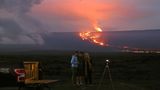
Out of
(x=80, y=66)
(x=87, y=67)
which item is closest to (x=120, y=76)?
(x=87, y=67)

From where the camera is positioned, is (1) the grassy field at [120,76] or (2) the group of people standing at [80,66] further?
(1) the grassy field at [120,76]

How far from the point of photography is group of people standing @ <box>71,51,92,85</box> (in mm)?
39406

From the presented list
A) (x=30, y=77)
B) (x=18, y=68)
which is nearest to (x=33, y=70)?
(x=30, y=77)

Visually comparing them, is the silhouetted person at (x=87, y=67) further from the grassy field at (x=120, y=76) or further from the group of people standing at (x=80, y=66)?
the grassy field at (x=120, y=76)

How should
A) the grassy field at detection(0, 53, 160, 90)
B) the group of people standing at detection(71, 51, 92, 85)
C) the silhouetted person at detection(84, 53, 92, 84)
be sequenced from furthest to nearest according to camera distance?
the grassy field at detection(0, 53, 160, 90), the silhouetted person at detection(84, 53, 92, 84), the group of people standing at detection(71, 51, 92, 85)

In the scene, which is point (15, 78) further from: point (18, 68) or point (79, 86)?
point (79, 86)

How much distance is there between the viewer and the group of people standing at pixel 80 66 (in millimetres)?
39406

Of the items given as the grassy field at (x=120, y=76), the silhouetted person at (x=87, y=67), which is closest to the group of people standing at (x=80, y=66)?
the silhouetted person at (x=87, y=67)

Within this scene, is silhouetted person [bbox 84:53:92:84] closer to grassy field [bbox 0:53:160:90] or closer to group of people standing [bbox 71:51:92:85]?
group of people standing [bbox 71:51:92:85]

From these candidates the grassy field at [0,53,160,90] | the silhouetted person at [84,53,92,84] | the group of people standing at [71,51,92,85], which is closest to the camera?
the group of people standing at [71,51,92,85]

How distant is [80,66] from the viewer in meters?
39.8

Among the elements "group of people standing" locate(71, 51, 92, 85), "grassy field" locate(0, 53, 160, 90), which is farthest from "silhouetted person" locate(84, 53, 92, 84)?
"grassy field" locate(0, 53, 160, 90)

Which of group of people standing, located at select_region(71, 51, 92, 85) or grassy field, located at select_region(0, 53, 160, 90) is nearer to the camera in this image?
group of people standing, located at select_region(71, 51, 92, 85)

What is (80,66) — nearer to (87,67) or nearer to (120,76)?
(87,67)
